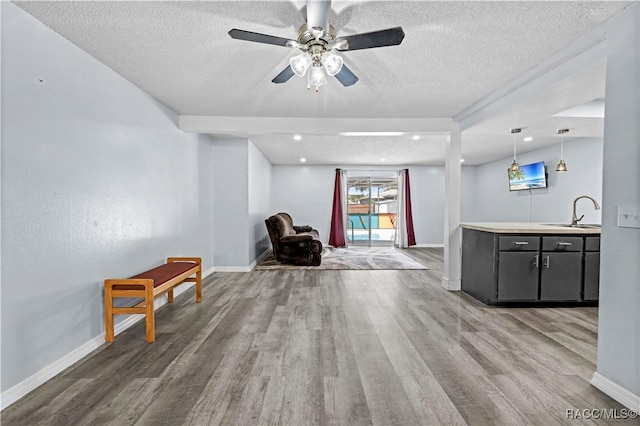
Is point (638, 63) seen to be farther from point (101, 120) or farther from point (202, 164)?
point (202, 164)

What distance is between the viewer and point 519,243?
3.16m

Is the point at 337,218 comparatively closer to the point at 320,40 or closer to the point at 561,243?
the point at 561,243

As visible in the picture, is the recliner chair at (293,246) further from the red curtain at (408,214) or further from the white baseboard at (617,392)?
the white baseboard at (617,392)

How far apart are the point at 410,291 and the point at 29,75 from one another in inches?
158

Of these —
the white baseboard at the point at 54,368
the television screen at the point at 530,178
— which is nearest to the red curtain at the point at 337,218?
the television screen at the point at 530,178

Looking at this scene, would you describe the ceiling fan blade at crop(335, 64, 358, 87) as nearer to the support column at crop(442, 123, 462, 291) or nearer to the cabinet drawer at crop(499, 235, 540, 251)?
the support column at crop(442, 123, 462, 291)

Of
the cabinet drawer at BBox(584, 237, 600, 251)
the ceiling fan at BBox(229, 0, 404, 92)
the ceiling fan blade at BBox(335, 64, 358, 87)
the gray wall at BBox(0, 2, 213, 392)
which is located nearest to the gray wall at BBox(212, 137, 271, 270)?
the gray wall at BBox(0, 2, 213, 392)

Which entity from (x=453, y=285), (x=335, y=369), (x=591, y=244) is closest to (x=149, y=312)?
(x=335, y=369)

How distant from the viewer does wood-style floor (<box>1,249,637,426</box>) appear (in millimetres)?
1539

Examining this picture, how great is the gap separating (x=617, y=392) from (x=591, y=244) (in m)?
2.02

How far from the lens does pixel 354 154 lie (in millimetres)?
6227

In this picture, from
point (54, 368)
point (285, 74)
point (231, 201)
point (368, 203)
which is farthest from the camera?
point (368, 203)

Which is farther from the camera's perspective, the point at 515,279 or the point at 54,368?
the point at 515,279

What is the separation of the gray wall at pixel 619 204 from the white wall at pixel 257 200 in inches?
170
